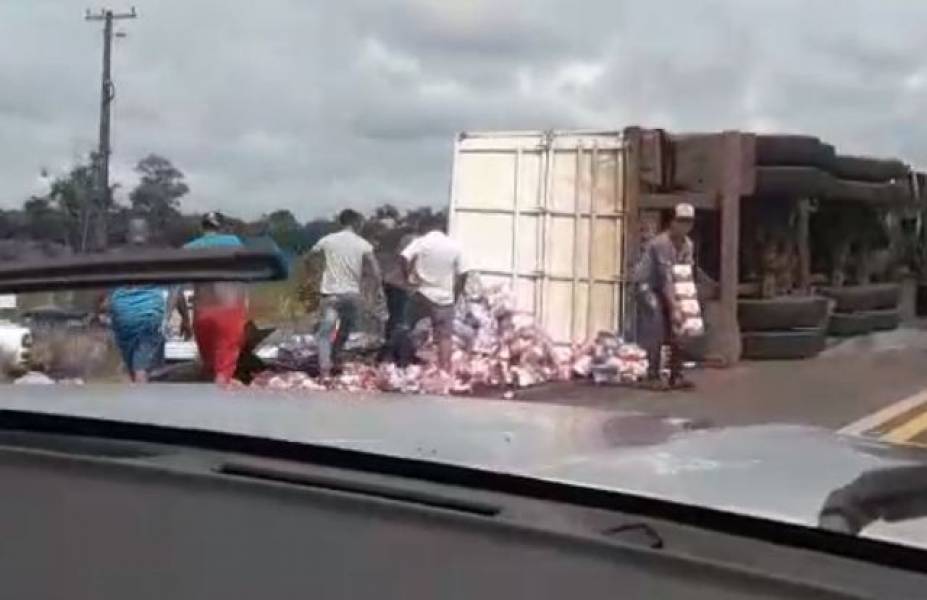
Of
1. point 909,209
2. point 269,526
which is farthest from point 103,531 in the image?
point 909,209

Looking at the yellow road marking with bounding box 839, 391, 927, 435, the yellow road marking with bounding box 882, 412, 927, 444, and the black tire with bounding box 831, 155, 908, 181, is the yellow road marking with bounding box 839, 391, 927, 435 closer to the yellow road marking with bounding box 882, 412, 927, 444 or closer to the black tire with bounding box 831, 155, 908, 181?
the yellow road marking with bounding box 882, 412, 927, 444

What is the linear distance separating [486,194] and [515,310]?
131cm

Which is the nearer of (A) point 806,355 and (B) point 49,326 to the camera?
(B) point 49,326

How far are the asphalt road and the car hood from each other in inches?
318

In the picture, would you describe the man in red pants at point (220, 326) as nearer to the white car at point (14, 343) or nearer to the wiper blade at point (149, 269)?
the white car at point (14, 343)

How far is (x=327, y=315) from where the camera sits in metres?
13.4

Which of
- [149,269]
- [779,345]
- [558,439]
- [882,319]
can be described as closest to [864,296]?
[882,319]

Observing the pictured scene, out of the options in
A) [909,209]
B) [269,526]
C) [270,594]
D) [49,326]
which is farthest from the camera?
[909,209]

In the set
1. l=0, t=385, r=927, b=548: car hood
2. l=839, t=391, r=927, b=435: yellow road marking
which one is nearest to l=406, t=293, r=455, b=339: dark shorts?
l=839, t=391, r=927, b=435: yellow road marking

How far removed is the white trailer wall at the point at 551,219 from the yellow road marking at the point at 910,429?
4.30m

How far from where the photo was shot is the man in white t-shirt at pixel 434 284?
563 inches

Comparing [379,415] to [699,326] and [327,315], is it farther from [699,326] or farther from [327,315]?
[699,326]

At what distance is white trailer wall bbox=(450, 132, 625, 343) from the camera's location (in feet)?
52.6

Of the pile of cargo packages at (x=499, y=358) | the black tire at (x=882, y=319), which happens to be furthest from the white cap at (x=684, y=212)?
the black tire at (x=882, y=319)
